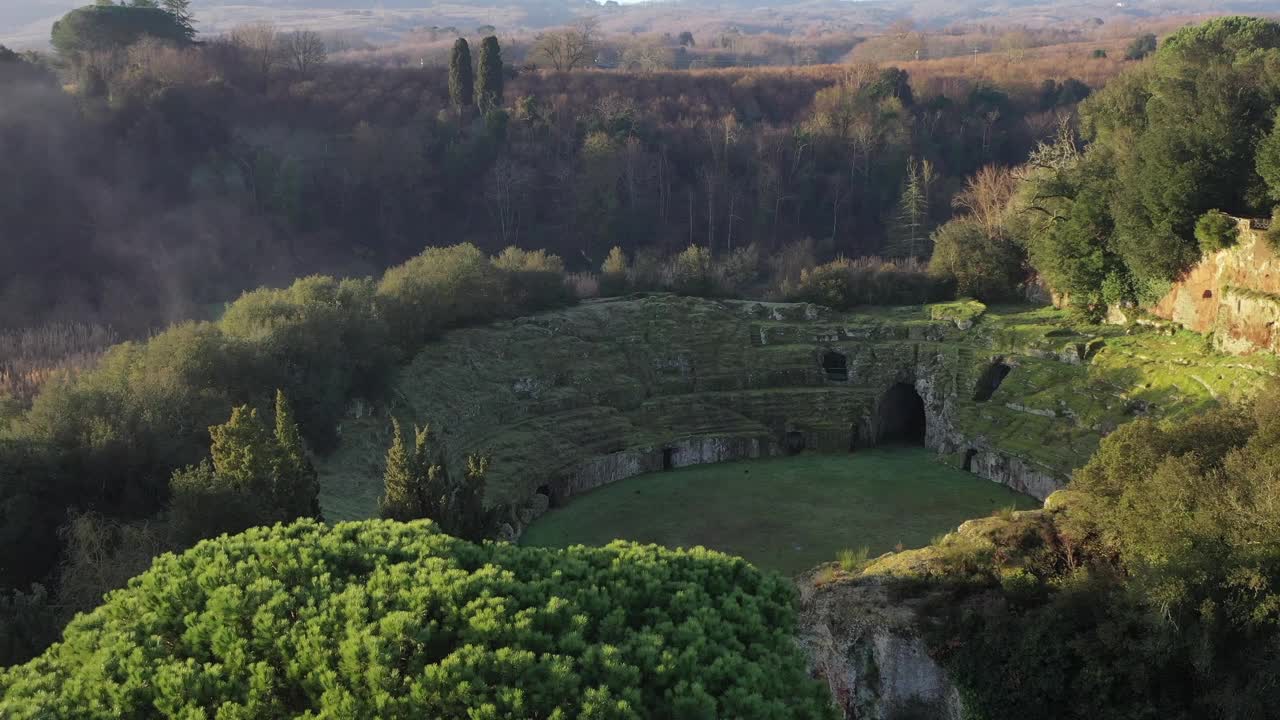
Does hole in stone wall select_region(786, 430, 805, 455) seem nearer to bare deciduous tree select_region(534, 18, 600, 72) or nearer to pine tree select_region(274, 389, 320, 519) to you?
pine tree select_region(274, 389, 320, 519)

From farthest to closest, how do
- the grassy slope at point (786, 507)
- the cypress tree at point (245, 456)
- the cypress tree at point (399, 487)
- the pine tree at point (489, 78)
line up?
the pine tree at point (489, 78) → the grassy slope at point (786, 507) → the cypress tree at point (399, 487) → the cypress tree at point (245, 456)

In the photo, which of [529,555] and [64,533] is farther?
[64,533]

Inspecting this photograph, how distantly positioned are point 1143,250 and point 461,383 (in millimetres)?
23054

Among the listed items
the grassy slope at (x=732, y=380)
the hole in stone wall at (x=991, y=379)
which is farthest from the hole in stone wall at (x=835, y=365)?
the hole in stone wall at (x=991, y=379)

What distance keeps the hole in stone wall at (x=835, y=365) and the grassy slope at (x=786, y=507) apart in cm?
433

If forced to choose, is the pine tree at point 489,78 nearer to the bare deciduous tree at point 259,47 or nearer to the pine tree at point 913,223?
the bare deciduous tree at point 259,47

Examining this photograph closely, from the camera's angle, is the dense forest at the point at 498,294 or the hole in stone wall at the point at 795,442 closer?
the dense forest at the point at 498,294

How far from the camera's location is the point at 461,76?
6600 centimetres

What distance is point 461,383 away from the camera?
3347 centimetres

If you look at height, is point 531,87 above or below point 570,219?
above

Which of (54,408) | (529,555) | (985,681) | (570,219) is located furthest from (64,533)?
(570,219)

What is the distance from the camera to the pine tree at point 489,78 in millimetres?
67000

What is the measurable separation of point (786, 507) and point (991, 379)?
10.7 meters

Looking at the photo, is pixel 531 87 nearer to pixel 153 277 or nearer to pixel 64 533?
pixel 153 277
